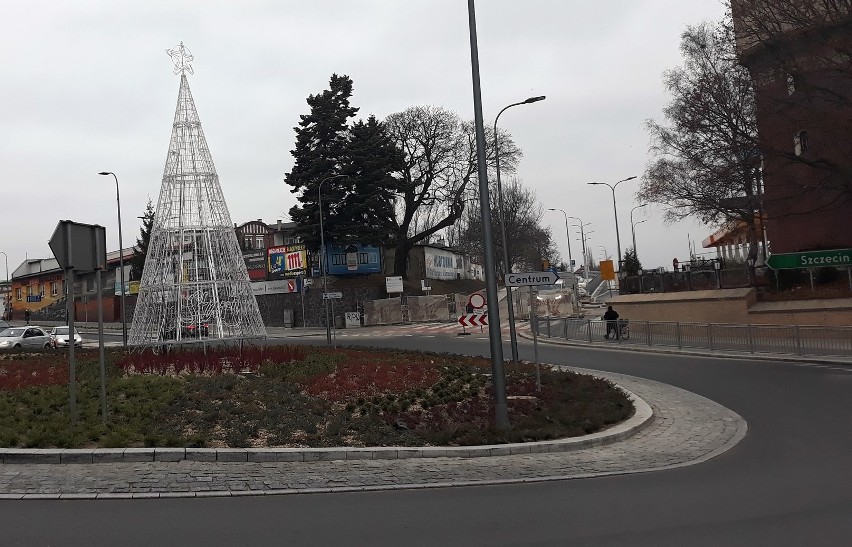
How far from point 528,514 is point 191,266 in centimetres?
1807

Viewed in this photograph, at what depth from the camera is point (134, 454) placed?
330 inches

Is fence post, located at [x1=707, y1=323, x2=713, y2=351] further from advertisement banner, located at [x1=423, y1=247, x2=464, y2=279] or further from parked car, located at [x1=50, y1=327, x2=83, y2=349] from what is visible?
advertisement banner, located at [x1=423, y1=247, x2=464, y2=279]

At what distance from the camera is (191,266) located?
22.4 meters

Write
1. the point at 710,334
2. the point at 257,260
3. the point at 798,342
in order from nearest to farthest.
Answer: the point at 798,342 → the point at 710,334 → the point at 257,260

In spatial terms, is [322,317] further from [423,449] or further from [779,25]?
[423,449]

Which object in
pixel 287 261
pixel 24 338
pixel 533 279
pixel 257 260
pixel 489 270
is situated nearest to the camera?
pixel 489 270

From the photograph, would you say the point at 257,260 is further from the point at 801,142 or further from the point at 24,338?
the point at 801,142

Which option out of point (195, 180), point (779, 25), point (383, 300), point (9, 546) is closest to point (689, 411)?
point (9, 546)

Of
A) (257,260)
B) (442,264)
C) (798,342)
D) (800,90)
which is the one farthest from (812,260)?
(257,260)

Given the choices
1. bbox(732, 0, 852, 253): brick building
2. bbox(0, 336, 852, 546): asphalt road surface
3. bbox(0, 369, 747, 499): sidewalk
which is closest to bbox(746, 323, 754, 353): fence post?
bbox(732, 0, 852, 253): brick building

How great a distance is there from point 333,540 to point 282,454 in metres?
3.29

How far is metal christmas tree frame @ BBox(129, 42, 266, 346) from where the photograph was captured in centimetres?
2133

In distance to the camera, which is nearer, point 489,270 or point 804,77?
point 489,270

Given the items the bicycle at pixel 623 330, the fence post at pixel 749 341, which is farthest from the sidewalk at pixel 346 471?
the bicycle at pixel 623 330
